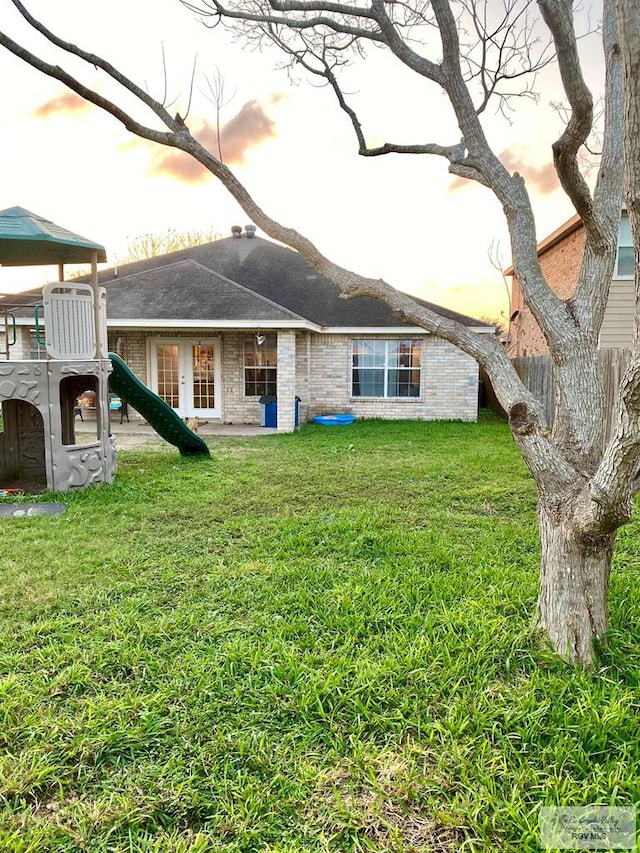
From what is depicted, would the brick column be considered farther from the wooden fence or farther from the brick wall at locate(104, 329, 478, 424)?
the wooden fence

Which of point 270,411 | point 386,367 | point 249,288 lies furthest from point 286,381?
point 249,288

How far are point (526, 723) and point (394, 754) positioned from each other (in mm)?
667

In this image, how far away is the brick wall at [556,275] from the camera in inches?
Result: 495

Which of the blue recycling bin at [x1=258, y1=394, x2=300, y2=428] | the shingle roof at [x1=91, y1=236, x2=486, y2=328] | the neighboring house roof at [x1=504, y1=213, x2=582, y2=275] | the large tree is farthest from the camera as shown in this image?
the blue recycling bin at [x1=258, y1=394, x2=300, y2=428]

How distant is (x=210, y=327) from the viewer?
1281 centimetres

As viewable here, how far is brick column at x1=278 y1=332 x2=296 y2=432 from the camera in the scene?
12.7m

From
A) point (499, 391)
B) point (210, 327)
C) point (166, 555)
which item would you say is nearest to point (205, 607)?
point (166, 555)

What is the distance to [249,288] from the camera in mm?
16797

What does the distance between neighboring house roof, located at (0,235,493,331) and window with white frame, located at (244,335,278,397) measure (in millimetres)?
1303

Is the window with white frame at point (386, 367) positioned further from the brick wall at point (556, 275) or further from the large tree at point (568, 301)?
the large tree at point (568, 301)

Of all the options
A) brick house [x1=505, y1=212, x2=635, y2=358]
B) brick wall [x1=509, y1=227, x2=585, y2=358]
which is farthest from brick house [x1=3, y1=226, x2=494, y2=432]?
brick house [x1=505, y1=212, x2=635, y2=358]

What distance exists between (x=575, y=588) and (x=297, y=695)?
5.28 feet

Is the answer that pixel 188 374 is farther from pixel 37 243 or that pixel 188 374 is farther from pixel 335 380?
pixel 37 243

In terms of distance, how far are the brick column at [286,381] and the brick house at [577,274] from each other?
527cm
